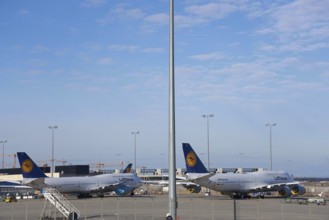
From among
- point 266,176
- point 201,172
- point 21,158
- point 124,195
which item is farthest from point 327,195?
point 21,158

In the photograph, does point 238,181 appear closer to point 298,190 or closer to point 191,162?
point 191,162

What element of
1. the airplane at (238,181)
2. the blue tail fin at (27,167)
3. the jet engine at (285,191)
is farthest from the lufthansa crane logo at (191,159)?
the blue tail fin at (27,167)

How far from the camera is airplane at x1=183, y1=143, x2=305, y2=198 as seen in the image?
6662 cm

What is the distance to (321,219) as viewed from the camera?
36188mm

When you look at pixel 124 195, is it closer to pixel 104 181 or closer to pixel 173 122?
pixel 104 181

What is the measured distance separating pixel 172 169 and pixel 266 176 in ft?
187

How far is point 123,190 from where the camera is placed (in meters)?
83.8

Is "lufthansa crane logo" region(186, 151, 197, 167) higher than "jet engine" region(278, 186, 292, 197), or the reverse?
"lufthansa crane logo" region(186, 151, 197, 167)

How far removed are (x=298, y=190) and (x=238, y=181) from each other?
401 inches

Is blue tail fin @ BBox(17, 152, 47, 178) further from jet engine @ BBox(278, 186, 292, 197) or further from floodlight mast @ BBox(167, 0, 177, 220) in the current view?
floodlight mast @ BBox(167, 0, 177, 220)

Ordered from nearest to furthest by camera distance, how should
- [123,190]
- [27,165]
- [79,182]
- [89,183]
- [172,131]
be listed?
[172,131] < [27,165] < [79,182] < [89,183] < [123,190]

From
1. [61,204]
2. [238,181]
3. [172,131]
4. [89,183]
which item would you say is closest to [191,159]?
[238,181]

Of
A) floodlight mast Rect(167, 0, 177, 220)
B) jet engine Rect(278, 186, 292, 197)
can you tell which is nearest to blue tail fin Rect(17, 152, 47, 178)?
jet engine Rect(278, 186, 292, 197)

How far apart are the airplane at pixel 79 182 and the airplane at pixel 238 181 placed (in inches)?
742
